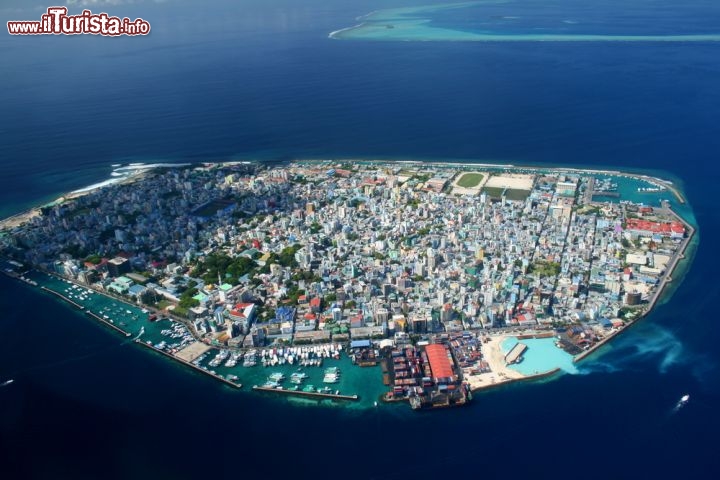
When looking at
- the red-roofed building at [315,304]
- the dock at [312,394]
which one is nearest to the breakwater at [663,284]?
the dock at [312,394]

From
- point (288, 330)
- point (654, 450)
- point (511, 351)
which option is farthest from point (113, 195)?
point (654, 450)

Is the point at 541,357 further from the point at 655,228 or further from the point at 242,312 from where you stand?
the point at 655,228

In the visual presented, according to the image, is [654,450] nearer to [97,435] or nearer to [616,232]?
[616,232]

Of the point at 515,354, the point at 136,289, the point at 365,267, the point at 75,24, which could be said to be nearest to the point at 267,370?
the point at 365,267

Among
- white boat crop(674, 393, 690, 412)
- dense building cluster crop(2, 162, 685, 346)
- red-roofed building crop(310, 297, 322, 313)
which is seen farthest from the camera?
red-roofed building crop(310, 297, 322, 313)

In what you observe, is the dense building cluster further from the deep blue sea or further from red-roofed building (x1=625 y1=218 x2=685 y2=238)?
the deep blue sea

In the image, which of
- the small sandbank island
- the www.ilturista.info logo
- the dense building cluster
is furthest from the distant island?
the www.ilturista.info logo
